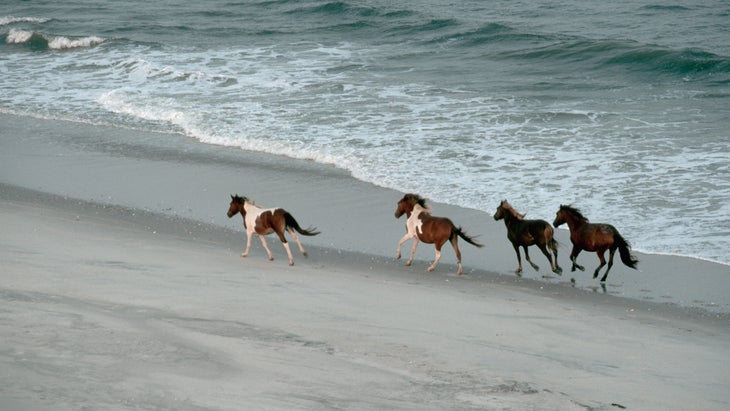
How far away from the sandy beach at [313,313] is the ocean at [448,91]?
1494 millimetres

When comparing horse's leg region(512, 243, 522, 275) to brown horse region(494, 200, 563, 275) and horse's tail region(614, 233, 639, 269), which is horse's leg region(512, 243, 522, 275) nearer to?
brown horse region(494, 200, 563, 275)

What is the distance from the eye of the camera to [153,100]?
21.4 meters

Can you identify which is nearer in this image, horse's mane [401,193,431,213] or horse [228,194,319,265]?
horse [228,194,319,265]

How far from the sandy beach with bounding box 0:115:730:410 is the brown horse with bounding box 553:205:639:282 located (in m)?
0.24

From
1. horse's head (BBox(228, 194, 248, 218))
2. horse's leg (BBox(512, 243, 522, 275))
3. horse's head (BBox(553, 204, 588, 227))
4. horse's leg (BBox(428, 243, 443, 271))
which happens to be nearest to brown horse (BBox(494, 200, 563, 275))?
horse's leg (BBox(512, 243, 522, 275))

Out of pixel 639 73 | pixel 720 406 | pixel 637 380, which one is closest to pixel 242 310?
pixel 637 380

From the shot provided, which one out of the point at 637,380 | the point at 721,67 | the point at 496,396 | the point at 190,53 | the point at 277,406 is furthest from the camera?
the point at 190,53

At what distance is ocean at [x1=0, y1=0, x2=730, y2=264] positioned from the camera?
14.4 meters

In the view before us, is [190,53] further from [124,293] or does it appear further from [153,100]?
[124,293]

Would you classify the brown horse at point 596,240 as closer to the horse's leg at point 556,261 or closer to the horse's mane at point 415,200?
the horse's leg at point 556,261

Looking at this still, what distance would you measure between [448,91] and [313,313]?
46.0 ft

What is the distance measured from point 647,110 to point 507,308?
11652 mm

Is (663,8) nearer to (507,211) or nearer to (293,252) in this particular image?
(507,211)

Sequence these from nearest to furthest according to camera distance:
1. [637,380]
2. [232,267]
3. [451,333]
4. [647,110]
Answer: [637,380] → [451,333] → [232,267] → [647,110]
